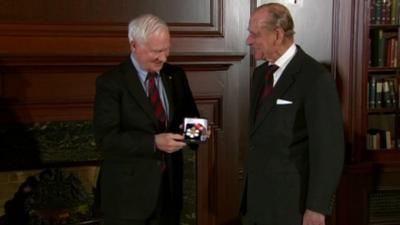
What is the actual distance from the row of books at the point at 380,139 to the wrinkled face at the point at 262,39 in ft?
5.51

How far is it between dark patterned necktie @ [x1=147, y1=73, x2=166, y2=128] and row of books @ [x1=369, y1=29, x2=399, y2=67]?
1.81m

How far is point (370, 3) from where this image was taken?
3.30 metres

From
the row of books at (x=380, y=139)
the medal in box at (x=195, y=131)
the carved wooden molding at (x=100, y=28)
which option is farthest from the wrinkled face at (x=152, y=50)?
the row of books at (x=380, y=139)

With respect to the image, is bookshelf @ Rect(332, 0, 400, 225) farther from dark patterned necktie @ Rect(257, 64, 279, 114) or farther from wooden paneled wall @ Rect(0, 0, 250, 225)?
dark patterned necktie @ Rect(257, 64, 279, 114)

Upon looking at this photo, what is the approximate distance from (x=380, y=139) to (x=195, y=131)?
191 cm

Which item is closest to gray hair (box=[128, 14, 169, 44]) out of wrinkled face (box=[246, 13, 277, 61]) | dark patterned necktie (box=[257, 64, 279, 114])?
wrinkled face (box=[246, 13, 277, 61])

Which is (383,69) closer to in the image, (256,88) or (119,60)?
(256,88)

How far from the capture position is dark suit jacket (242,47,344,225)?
76.3 inches

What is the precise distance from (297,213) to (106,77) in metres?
0.92

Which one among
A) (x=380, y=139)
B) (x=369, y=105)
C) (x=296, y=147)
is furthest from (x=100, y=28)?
(x=380, y=139)

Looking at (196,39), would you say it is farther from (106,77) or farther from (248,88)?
(106,77)

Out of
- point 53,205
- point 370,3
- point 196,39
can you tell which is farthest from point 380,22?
point 53,205

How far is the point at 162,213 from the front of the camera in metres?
2.23

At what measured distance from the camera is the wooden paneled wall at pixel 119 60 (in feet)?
9.14
